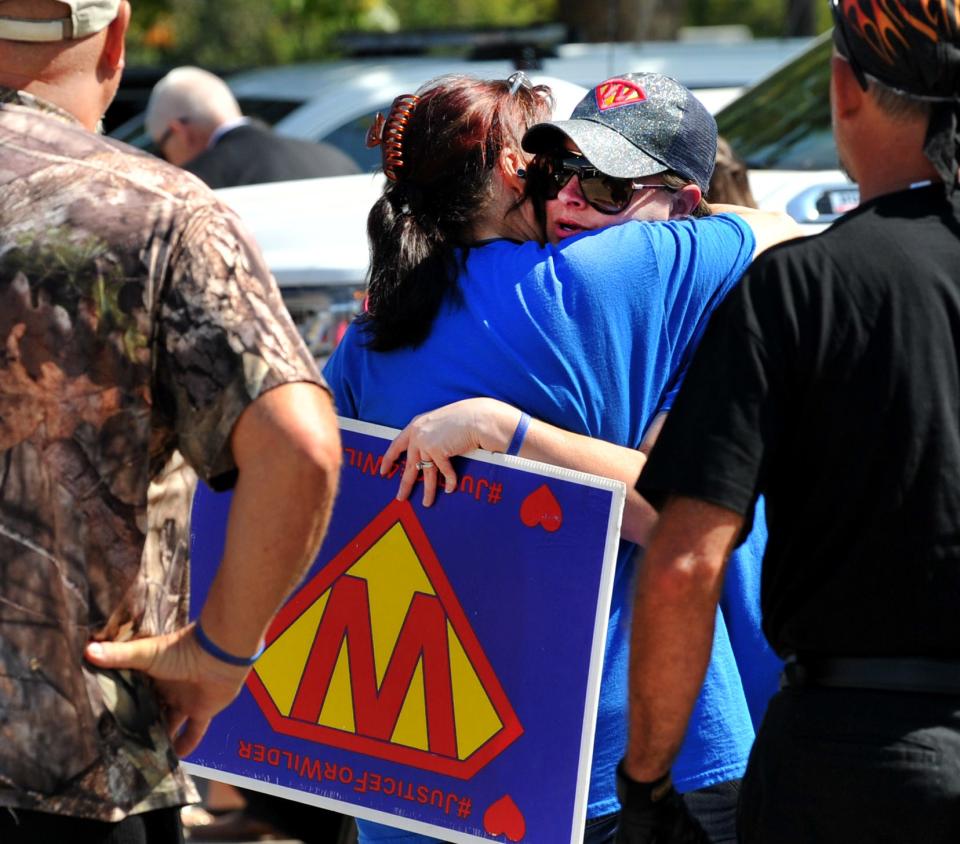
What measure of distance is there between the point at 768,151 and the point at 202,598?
369 centimetres

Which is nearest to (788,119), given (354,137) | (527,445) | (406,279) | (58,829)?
(354,137)

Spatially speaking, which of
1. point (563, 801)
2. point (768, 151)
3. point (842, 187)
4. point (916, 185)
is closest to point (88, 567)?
point (563, 801)

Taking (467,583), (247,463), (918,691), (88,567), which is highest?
(247,463)

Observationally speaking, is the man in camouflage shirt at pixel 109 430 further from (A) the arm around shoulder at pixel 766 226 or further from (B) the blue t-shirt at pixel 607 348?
(A) the arm around shoulder at pixel 766 226

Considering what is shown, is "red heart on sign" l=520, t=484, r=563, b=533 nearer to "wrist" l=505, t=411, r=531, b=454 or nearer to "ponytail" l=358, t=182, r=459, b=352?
"wrist" l=505, t=411, r=531, b=454

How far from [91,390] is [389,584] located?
88 centimetres

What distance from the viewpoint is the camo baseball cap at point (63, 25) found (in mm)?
2156

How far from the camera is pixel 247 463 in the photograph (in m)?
2.09

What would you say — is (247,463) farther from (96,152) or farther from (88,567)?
(96,152)

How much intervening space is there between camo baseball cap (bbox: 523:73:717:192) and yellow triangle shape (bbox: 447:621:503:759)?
2.83ft

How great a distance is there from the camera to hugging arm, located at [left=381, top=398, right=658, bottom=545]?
270 centimetres

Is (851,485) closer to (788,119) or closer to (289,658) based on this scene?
(289,658)

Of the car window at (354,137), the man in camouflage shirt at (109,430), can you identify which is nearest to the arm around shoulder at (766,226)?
the man in camouflage shirt at (109,430)

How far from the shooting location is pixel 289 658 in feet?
9.55
